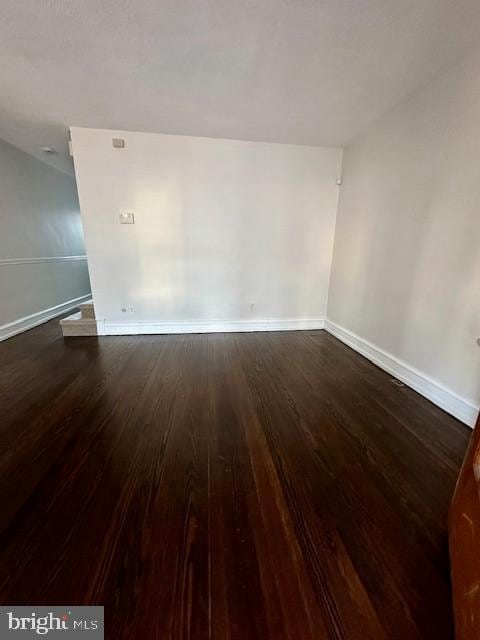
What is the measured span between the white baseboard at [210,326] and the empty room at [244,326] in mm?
31

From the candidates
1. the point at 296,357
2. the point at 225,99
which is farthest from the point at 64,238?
the point at 296,357

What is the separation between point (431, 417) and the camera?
1919mm

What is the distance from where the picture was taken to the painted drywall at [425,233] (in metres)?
1.82

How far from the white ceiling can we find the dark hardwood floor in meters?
2.46

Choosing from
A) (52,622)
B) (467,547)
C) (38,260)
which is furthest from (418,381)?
(38,260)

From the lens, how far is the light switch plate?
3.16m

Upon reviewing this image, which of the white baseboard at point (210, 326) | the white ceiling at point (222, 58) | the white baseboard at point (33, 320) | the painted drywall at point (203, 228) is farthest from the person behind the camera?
the white baseboard at point (210, 326)

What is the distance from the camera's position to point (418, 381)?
2.25 m

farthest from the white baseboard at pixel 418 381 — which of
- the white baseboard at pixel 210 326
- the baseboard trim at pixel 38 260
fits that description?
the baseboard trim at pixel 38 260

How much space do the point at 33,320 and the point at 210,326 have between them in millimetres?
2709

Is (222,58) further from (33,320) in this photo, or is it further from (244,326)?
(33,320)

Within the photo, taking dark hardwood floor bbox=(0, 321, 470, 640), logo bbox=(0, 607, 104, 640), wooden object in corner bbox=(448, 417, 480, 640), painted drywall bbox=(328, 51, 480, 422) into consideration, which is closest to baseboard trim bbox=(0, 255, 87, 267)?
dark hardwood floor bbox=(0, 321, 470, 640)

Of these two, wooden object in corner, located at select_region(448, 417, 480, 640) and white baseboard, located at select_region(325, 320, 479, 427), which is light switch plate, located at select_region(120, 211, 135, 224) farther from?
wooden object in corner, located at select_region(448, 417, 480, 640)

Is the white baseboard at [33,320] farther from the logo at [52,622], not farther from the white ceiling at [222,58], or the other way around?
the logo at [52,622]
